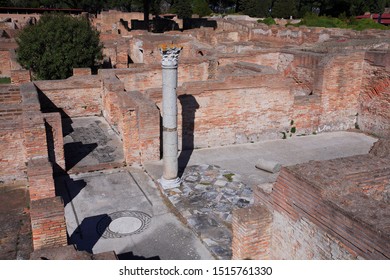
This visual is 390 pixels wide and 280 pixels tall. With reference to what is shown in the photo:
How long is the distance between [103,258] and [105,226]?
3.25 metres

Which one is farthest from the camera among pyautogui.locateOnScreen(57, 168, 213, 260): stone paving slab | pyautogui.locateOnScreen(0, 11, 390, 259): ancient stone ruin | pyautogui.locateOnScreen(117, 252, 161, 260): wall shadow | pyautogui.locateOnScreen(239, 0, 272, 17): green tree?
pyautogui.locateOnScreen(239, 0, 272, 17): green tree

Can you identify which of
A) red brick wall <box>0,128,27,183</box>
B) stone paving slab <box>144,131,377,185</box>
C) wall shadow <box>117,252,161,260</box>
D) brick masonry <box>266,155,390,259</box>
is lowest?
wall shadow <box>117,252,161,260</box>

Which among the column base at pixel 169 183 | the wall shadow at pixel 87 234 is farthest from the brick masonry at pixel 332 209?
the column base at pixel 169 183

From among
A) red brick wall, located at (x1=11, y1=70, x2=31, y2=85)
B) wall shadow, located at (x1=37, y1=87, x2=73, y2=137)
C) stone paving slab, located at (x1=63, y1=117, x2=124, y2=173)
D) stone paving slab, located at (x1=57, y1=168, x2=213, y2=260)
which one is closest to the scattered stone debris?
stone paving slab, located at (x1=57, y1=168, x2=213, y2=260)

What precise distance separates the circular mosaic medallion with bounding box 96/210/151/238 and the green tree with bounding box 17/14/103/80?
438 inches

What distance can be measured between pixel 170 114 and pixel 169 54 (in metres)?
1.32

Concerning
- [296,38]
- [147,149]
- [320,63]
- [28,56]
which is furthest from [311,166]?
[296,38]

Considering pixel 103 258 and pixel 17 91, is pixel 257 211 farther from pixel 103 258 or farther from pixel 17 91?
pixel 17 91

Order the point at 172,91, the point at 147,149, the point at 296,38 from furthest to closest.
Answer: the point at 296,38
the point at 147,149
the point at 172,91

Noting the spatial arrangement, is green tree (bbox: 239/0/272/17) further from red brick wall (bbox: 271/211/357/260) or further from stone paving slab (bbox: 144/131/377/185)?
red brick wall (bbox: 271/211/357/260)

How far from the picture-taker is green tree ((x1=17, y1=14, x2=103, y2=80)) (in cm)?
1741

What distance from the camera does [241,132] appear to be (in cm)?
1235

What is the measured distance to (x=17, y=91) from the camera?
13.0m

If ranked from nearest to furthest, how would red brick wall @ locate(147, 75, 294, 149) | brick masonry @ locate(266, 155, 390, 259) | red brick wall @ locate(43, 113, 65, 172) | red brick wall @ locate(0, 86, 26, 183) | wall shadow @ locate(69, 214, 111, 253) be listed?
brick masonry @ locate(266, 155, 390, 259) < wall shadow @ locate(69, 214, 111, 253) < red brick wall @ locate(0, 86, 26, 183) < red brick wall @ locate(43, 113, 65, 172) < red brick wall @ locate(147, 75, 294, 149)
